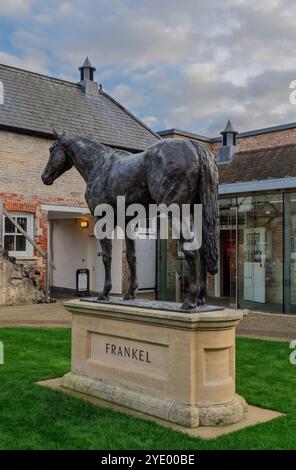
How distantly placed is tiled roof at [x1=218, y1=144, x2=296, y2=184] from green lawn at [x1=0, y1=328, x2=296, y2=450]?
9.74 metres

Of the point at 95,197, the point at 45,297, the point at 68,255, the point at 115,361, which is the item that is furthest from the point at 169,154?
the point at 68,255

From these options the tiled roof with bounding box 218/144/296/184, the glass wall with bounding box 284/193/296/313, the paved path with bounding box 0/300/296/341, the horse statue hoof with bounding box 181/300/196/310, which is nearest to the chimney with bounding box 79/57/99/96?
the tiled roof with bounding box 218/144/296/184

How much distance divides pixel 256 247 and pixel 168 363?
9.50 m

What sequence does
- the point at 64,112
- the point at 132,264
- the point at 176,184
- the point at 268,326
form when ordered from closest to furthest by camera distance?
1. the point at 176,184
2. the point at 132,264
3. the point at 268,326
4. the point at 64,112

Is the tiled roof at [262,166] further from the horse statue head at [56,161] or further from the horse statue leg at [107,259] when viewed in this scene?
the horse statue leg at [107,259]

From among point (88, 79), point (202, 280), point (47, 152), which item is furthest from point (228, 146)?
point (202, 280)

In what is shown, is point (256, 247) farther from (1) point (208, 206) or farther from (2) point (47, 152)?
(1) point (208, 206)

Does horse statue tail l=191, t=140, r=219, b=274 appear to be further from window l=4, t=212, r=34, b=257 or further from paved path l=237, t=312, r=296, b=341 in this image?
window l=4, t=212, r=34, b=257

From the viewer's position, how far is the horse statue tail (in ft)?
16.0

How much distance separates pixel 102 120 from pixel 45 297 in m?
7.14

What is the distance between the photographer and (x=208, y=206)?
4930mm

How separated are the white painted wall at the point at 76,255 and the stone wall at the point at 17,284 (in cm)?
379

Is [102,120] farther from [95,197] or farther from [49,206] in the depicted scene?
[95,197]

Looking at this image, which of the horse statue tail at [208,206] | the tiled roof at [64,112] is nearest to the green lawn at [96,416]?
the horse statue tail at [208,206]
